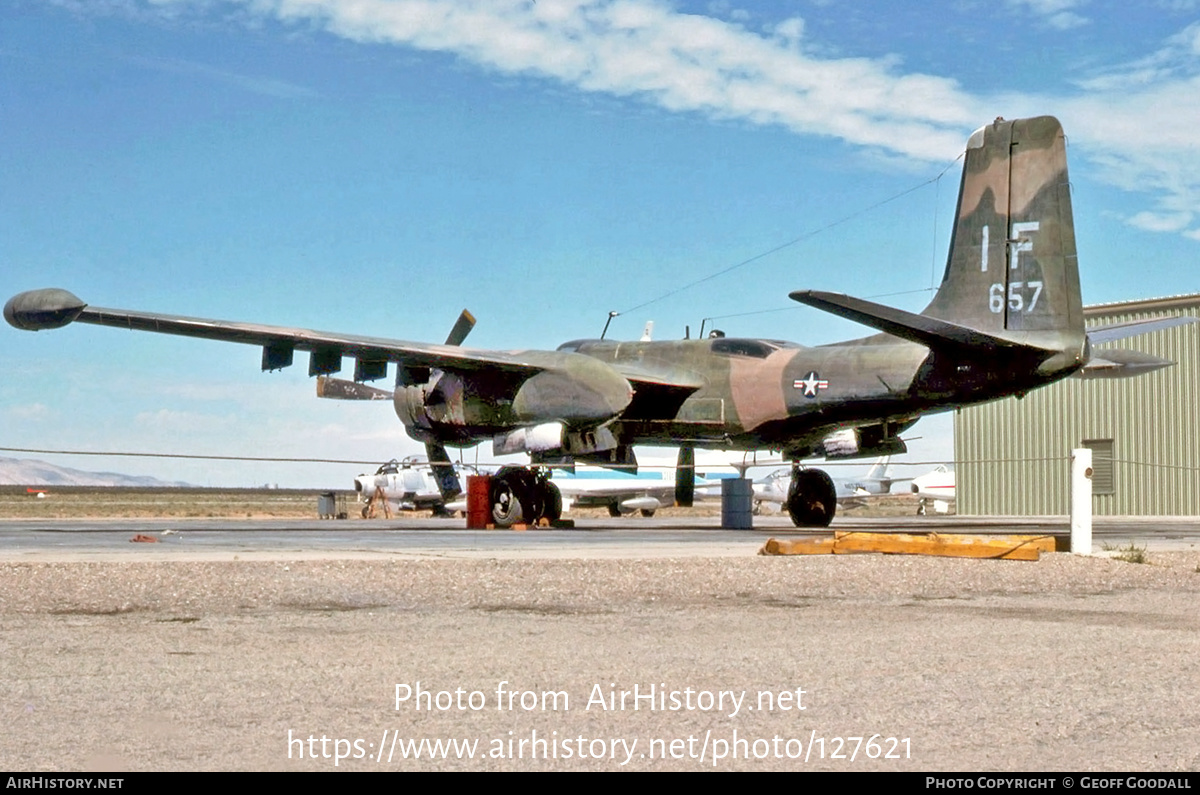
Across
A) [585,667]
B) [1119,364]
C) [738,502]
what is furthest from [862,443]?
[585,667]

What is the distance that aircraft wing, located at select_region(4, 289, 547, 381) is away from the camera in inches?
811

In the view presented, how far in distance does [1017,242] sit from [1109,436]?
2412 centimetres

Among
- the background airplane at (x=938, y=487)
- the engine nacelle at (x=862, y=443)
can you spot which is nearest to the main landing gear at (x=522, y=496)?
the engine nacelle at (x=862, y=443)

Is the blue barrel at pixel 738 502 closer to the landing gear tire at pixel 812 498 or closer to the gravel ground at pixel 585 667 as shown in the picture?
the landing gear tire at pixel 812 498

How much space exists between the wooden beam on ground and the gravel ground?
183cm

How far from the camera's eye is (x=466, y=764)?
4.61m

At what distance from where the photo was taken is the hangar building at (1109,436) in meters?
39.3

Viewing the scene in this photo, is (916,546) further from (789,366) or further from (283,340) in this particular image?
(283,340)

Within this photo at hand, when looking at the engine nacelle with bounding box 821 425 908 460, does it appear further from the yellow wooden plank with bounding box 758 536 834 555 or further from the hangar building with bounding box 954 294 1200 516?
the hangar building with bounding box 954 294 1200 516

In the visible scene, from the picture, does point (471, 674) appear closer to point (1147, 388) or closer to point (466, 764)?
point (466, 764)

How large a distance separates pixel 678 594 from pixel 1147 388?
112ft

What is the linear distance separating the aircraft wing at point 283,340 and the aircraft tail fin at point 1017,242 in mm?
7707

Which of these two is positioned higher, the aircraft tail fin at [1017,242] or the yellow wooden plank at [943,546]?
the aircraft tail fin at [1017,242]
